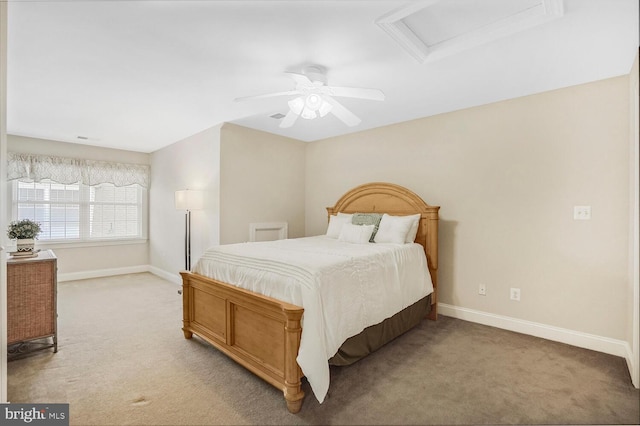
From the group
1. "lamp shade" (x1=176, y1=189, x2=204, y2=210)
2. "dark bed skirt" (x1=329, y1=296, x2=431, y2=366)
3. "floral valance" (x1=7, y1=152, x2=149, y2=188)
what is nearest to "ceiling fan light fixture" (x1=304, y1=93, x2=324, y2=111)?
"dark bed skirt" (x1=329, y1=296, x2=431, y2=366)

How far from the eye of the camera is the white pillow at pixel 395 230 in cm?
315

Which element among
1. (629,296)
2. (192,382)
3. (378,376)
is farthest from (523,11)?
(192,382)

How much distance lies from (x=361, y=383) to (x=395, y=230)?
158 cm

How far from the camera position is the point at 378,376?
2119 mm

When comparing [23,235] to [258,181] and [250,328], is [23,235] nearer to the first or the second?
[250,328]

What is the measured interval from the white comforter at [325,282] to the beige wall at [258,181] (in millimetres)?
1363

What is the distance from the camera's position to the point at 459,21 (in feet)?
6.27

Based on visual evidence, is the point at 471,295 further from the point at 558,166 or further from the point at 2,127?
the point at 2,127

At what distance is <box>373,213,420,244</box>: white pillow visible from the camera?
10.3ft

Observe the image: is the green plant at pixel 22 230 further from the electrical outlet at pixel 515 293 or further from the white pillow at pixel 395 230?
the electrical outlet at pixel 515 293

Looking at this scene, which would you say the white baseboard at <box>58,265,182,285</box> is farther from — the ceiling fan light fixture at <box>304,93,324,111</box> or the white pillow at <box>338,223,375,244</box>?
the ceiling fan light fixture at <box>304,93,324,111</box>

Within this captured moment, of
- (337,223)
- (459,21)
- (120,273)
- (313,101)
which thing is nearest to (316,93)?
(313,101)

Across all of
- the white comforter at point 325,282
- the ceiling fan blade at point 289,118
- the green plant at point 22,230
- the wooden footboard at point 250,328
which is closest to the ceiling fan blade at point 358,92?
the ceiling fan blade at point 289,118

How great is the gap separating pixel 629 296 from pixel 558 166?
3.76ft
